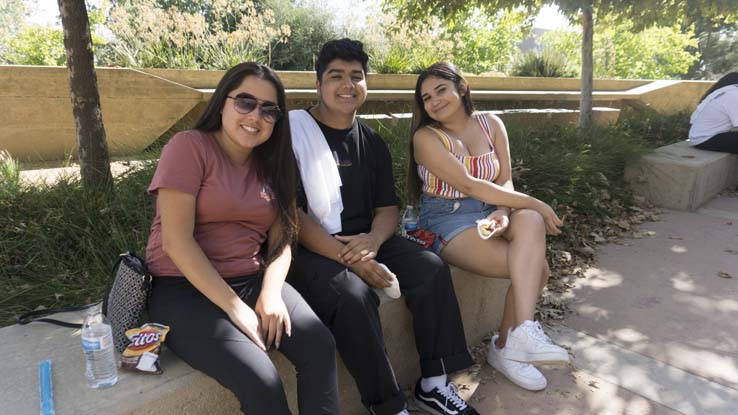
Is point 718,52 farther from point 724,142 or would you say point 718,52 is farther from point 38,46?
point 38,46

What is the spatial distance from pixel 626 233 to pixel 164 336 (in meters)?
4.83

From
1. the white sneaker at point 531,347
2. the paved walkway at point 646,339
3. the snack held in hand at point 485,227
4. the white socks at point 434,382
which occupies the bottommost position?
the paved walkway at point 646,339

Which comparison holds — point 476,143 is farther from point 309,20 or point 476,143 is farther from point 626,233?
point 309,20

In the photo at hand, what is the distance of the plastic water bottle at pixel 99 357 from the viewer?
1919mm

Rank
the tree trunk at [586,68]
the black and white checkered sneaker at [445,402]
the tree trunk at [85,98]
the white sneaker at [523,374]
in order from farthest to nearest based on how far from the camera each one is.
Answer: the tree trunk at [586,68]
the tree trunk at [85,98]
the white sneaker at [523,374]
the black and white checkered sneaker at [445,402]

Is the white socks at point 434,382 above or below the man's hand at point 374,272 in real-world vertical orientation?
below

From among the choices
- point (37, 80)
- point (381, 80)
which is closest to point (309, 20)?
point (381, 80)

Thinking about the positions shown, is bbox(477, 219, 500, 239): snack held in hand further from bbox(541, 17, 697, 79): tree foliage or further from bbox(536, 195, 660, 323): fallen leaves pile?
bbox(541, 17, 697, 79): tree foliage

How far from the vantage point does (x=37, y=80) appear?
5984mm

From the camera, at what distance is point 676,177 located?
20.8 ft

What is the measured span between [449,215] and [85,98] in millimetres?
2708

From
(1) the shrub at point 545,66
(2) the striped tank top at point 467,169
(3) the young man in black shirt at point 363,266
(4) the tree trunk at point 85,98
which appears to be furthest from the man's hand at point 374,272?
(1) the shrub at point 545,66

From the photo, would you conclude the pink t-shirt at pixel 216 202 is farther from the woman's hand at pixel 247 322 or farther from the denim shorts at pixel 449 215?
the denim shorts at pixel 449 215

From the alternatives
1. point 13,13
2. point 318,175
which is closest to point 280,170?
point 318,175
